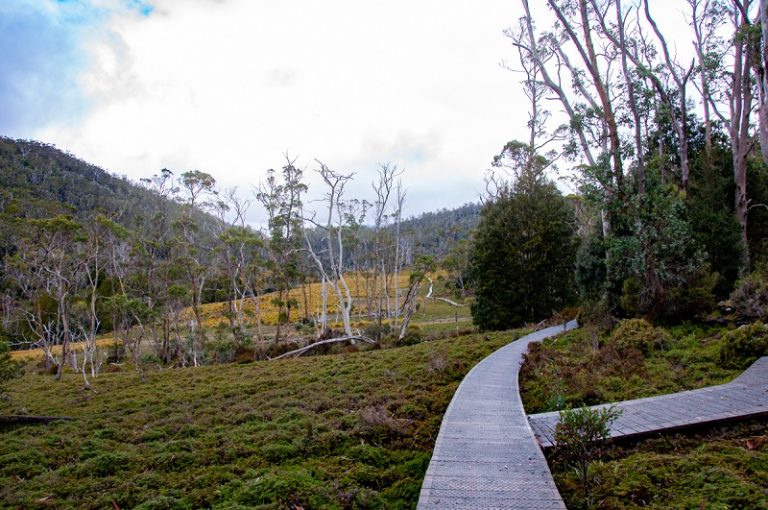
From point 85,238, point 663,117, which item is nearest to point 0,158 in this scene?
point 85,238

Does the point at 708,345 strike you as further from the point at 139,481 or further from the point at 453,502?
the point at 139,481

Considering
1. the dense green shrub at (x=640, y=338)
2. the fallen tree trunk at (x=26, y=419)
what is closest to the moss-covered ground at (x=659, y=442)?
the dense green shrub at (x=640, y=338)

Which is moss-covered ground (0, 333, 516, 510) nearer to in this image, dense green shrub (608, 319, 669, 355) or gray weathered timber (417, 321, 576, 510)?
gray weathered timber (417, 321, 576, 510)

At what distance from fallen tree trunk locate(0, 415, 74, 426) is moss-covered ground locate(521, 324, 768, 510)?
10185mm

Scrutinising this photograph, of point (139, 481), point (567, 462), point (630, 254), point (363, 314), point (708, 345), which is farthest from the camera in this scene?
point (363, 314)

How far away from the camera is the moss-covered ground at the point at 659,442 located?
3.93 meters

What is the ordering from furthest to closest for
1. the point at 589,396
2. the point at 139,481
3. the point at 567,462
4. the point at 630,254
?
the point at 630,254
the point at 589,396
the point at 139,481
the point at 567,462

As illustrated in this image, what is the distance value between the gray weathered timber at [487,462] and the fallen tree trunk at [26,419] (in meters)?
9.00

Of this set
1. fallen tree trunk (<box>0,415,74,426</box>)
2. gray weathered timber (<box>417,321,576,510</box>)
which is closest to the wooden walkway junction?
gray weathered timber (<box>417,321,576,510</box>)

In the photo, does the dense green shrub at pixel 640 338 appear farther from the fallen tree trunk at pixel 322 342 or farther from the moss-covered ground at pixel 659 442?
the fallen tree trunk at pixel 322 342

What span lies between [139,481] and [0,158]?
104 meters

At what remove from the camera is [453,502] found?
3885 millimetres

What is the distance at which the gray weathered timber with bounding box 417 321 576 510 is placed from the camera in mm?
3893

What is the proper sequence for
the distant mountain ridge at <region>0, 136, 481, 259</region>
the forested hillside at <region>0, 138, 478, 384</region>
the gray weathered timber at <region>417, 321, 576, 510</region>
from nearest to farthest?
1. the gray weathered timber at <region>417, 321, 576, 510</region>
2. the forested hillside at <region>0, 138, 478, 384</region>
3. the distant mountain ridge at <region>0, 136, 481, 259</region>
